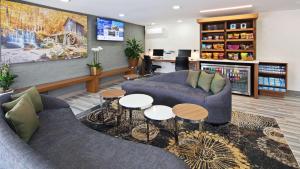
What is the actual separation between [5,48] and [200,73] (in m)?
4.10

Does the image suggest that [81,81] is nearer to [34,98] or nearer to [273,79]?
[34,98]

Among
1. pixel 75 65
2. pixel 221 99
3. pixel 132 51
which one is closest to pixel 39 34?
pixel 75 65

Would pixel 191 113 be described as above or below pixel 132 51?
below

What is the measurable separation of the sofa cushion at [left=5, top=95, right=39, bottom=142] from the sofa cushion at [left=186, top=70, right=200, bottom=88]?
9.69 ft

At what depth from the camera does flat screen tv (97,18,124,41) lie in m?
5.87

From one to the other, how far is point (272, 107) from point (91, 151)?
164 inches

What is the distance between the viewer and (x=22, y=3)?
3916mm

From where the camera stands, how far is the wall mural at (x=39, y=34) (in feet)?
12.2

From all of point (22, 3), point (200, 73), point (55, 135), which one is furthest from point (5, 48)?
point (200, 73)

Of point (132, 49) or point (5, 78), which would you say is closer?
point (5, 78)

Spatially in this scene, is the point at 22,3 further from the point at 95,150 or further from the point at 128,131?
the point at 95,150

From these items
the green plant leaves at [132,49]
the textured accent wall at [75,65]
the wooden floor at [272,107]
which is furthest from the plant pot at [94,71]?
the green plant leaves at [132,49]

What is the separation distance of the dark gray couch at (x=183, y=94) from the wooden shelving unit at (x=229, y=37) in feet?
7.39

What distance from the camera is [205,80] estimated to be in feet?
12.1
